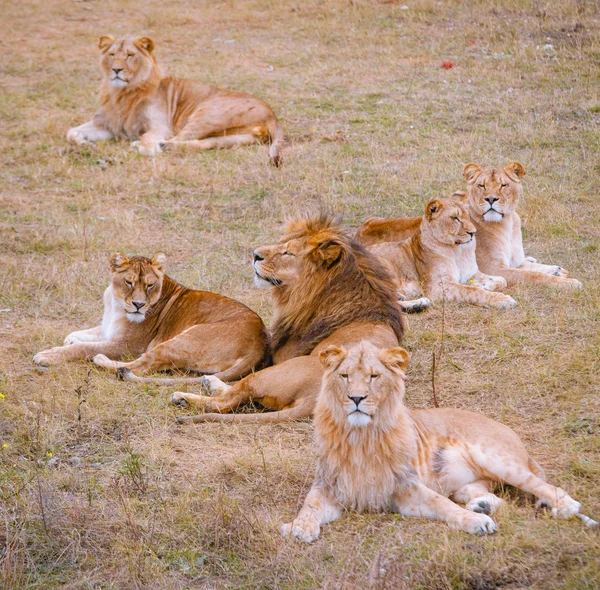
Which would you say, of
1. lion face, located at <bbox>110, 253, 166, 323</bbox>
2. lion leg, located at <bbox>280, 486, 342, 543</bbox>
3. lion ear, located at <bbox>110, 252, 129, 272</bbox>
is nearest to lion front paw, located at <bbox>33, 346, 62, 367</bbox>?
lion face, located at <bbox>110, 253, 166, 323</bbox>

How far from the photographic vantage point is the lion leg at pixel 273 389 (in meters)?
5.13

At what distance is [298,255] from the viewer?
5.66 m

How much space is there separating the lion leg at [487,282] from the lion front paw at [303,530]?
331 centimetres

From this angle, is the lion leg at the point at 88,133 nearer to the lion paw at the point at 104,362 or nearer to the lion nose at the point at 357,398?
the lion paw at the point at 104,362

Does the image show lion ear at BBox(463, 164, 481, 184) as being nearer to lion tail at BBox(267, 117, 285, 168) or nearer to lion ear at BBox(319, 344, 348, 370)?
lion tail at BBox(267, 117, 285, 168)

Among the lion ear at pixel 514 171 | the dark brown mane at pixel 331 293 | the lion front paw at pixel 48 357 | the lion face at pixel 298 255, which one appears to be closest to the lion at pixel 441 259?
the lion ear at pixel 514 171

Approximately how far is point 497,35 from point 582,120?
295 cm

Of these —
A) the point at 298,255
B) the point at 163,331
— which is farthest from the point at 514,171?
the point at 163,331

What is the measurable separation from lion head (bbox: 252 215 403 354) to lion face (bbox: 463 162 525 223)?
1.75m

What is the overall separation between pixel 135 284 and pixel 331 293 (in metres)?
1.30

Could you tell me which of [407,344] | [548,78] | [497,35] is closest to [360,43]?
[497,35]

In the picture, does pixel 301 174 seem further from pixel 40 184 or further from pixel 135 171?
pixel 40 184

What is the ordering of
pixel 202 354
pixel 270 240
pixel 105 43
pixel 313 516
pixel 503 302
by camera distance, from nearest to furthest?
pixel 313 516 → pixel 202 354 → pixel 503 302 → pixel 270 240 → pixel 105 43

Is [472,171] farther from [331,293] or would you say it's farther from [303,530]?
[303,530]
